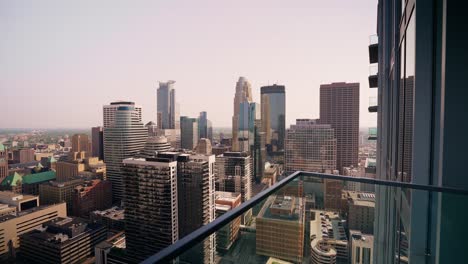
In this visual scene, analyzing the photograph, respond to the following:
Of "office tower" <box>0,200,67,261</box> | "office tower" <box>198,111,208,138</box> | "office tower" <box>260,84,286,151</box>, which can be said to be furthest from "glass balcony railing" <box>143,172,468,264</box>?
"office tower" <box>198,111,208,138</box>

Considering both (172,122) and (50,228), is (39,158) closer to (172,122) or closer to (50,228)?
(50,228)

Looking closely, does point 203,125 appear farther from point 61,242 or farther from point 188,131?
point 61,242

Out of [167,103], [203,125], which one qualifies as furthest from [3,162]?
[167,103]

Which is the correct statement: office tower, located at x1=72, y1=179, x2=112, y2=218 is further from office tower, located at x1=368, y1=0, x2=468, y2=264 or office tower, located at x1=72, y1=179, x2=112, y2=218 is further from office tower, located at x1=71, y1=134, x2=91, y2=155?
office tower, located at x1=368, y1=0, x2=468, y2=264

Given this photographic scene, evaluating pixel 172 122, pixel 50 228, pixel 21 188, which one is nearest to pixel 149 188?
pixel 50 228

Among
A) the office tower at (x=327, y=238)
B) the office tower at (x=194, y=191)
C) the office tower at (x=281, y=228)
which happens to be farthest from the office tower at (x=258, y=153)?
the office tower at (x=281, y=228)
